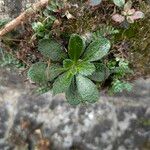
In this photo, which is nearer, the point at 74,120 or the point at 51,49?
the point at 51,49

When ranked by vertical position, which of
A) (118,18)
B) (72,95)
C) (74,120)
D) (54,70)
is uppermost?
(118,18)

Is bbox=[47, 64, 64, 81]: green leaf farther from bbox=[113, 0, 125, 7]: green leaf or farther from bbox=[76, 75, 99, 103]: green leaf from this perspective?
bbox=[113, 0, 125, 7]: green leaf

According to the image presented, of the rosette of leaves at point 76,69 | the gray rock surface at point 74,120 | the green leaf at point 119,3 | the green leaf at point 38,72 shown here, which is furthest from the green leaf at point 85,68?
the gray rock surface at point 74,120

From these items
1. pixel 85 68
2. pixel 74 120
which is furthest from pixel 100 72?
pixel 74 120

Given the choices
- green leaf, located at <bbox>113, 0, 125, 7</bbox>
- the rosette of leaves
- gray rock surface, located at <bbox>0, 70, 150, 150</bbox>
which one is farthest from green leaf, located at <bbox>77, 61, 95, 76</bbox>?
A: gray rock surface, located at <bbox>0, 70, 150, 150</bbox>

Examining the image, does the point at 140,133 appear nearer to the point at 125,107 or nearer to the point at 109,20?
the point at 125,107

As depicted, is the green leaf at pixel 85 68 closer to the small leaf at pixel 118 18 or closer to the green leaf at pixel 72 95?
the green leaf at pixel 72 95

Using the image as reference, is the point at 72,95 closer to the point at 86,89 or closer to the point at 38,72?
the point at 86,89

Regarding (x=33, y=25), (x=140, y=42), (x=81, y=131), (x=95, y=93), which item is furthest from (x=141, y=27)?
(x=81, y=131)
